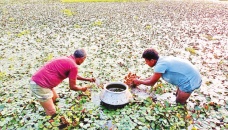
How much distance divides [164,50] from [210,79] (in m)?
2.83

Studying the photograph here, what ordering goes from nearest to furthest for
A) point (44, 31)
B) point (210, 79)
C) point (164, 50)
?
point (210, 79)
point (164, 50)
point (44, 31)

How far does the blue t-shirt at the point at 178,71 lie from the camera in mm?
4902

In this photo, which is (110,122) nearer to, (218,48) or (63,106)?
(63,106)

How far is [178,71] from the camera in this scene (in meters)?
4.93

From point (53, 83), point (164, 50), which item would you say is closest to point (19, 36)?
point (164, 50)

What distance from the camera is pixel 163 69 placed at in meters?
4.89

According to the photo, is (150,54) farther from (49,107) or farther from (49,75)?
(49,107)

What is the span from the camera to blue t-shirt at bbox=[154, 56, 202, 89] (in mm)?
4902

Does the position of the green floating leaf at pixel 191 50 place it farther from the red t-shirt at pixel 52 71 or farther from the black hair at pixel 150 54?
the red t-shirt at pixel 52 71

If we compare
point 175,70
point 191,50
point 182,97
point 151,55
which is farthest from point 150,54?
point 191,50

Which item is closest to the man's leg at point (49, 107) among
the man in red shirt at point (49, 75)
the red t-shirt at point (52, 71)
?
the man in red shirt at point (49, 75)

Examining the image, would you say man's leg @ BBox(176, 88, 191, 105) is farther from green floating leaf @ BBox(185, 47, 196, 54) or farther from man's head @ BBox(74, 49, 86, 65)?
green floating leaf @ BBox(185, 47, 196, 54)

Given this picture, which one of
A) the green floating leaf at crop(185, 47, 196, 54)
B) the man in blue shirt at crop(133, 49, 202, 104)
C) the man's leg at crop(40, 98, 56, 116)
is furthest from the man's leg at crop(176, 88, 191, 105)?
the green floating leaf at crop(185, 47, 196, 54)

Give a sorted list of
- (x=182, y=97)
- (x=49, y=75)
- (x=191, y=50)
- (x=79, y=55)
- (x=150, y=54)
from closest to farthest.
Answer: (x=49, y=75)
(x=79, y=55)
(x=150, y=54)
(x=182, y=97)
(x=191, y=50)
